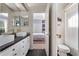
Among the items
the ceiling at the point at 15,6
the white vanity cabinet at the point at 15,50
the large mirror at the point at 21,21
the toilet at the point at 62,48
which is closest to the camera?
the white vanity cabinet at the point at 15,50

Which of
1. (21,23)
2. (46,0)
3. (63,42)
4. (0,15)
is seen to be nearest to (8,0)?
(46,0)

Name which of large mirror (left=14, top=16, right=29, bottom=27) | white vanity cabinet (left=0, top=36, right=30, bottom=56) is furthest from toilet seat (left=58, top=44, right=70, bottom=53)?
large mirror (left=14, top=16, right=29, bottom=27)

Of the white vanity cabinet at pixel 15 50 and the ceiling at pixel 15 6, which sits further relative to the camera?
the ceiling at pixel 15 6

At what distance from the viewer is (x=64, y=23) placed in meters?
2.64

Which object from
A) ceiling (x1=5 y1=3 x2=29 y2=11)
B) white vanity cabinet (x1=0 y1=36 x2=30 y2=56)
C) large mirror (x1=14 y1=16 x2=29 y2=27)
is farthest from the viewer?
large mirror (x1=14 y1=16 x2=29 y2=27)

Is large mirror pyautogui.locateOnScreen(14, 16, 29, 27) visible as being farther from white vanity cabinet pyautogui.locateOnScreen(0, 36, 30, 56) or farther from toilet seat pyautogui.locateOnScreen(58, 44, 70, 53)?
toilet seat pyautogui.locateOnScreen(58, 44, 70, 53)

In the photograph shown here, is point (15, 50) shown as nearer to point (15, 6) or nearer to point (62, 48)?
point (62, 48)

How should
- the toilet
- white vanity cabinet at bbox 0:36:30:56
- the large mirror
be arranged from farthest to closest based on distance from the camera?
the large mirror < the toilet < white vanity cabinet at bbox 0:36:30:56

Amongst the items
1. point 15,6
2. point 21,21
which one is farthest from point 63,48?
point 21,21

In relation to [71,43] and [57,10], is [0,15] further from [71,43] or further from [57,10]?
[71,43]

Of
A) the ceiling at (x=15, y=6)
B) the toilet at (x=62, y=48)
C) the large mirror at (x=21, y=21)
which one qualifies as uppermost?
the ceiling at (x=15, y=6)

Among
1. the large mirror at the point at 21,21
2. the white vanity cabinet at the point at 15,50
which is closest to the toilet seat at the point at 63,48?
the white vanity cabinet at the point at 15,50

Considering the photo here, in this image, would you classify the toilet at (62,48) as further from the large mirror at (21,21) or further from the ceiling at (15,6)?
the large mirror at (21,21)

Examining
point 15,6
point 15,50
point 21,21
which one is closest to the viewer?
point 15,50
